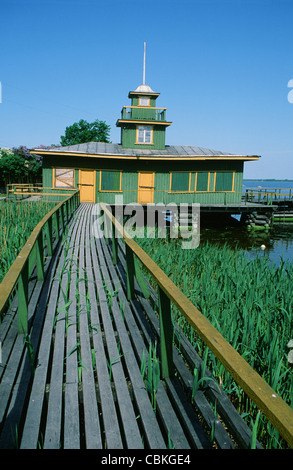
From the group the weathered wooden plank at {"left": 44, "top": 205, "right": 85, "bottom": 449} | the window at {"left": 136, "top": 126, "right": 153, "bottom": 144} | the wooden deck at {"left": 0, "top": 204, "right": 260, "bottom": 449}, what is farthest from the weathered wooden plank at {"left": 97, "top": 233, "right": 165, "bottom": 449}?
the window at {"left": 136, "top": 126, "right": 153, "bottom": 144}

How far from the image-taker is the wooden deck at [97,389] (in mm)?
2156

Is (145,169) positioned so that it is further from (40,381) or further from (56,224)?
(40,381)

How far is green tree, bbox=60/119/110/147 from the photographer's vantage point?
2430 inches

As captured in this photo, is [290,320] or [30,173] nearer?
[290,320]

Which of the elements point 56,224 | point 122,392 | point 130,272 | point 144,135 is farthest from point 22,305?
point 144,135

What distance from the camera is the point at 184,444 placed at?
6.86ft

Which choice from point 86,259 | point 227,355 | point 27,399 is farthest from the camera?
point 86,259

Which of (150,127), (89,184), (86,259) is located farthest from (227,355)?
(150,127)

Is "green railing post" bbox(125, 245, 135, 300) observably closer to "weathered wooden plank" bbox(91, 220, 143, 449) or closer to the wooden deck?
the wooden deck

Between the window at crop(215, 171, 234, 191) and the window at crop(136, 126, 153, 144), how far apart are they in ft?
17.1

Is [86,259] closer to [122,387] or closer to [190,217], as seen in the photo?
[122,387]

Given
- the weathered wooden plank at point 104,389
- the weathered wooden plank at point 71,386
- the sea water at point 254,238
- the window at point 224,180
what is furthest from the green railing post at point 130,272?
the window at point 224,180

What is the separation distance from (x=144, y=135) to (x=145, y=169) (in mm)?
2725
